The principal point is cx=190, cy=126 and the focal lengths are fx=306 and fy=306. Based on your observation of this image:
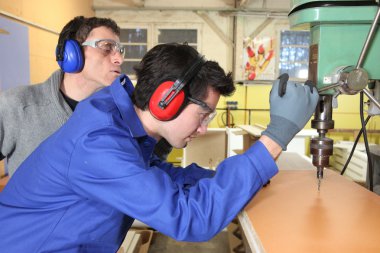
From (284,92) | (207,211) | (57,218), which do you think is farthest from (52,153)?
(284,92)

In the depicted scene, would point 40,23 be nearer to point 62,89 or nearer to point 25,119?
point 62,89

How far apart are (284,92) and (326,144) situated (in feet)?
0.65

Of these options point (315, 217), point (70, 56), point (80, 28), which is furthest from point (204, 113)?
point (80, 28)

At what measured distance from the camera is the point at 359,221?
725 millimetres

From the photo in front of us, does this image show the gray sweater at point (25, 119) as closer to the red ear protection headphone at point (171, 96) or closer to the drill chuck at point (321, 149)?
the red ear protection headphone at point (171, 96)

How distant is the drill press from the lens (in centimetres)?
79

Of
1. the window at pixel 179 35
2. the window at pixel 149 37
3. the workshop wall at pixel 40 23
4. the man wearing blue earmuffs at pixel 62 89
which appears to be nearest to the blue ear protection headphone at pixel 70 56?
the man wearing blue earmuffs at pixel 62 89

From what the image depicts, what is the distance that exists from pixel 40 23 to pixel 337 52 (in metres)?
3.18

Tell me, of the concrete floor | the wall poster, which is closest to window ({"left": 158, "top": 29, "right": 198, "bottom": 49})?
the wall poster

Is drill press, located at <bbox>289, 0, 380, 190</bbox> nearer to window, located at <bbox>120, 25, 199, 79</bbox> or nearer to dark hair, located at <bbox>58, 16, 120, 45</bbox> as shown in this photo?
dark hair, located at <bbox>58, 16, 120, 45</bbox>

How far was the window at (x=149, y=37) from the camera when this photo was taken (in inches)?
192

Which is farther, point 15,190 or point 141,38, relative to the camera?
point 141,38

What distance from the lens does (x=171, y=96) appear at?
0.76m

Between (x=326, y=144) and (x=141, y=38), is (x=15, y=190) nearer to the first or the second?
(x=326, y=144)
